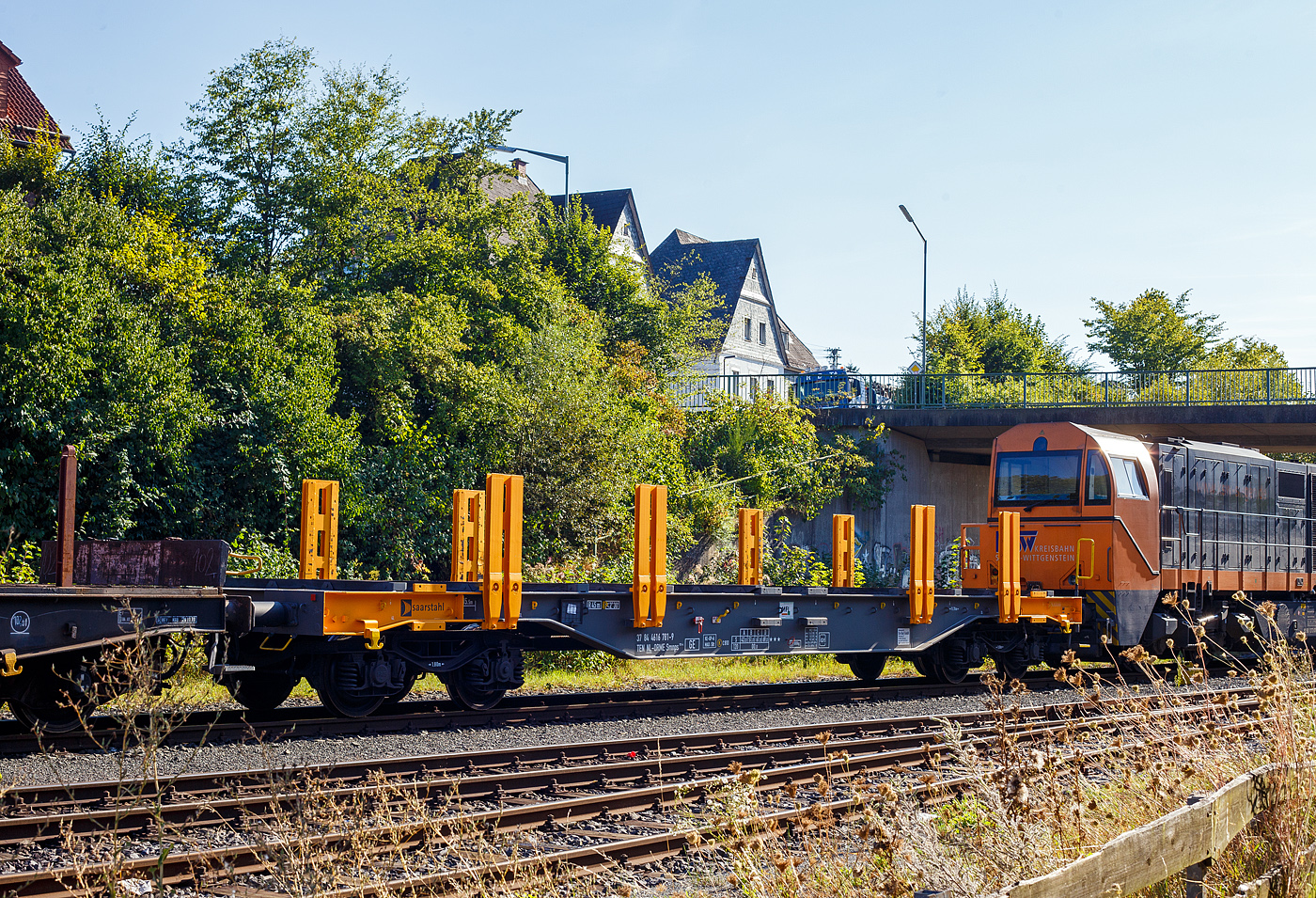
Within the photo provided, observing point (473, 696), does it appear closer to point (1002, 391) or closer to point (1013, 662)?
point (1013, 662)

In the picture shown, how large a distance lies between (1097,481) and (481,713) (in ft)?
29.9

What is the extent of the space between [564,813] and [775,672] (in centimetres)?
1046

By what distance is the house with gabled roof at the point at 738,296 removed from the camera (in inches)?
2143

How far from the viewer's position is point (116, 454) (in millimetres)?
18031

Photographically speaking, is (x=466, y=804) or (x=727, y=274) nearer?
(x=466, y=804)

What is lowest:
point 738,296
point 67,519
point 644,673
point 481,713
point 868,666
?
point 644,673

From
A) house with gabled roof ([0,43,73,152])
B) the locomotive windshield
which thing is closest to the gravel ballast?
the locomotive windshield

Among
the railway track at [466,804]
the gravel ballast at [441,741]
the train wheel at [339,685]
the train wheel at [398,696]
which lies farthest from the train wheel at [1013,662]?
the train wheel at [339,685]

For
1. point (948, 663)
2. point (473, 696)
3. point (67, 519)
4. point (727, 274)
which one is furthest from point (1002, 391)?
point (67, 519)

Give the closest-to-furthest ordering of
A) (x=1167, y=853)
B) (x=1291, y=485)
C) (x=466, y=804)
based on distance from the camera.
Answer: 1. (x=1167, y=853)
2. (x=466, y=804)
3. (x=1291, y=485)

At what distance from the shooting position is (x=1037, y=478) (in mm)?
16125

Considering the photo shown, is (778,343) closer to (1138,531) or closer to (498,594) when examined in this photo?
(1138,531)

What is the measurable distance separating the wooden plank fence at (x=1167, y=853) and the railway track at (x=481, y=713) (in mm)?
4997

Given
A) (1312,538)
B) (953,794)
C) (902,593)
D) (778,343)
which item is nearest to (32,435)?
(902,593)
